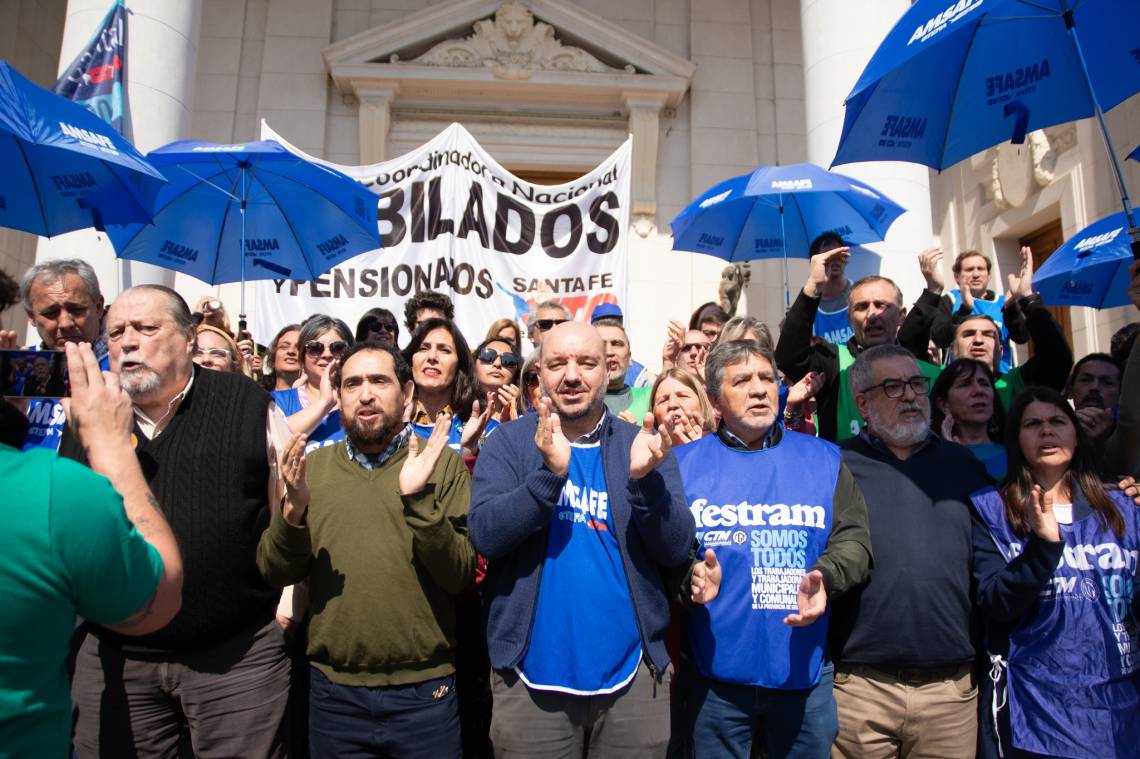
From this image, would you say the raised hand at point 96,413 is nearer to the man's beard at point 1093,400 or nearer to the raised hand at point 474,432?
the raised hand at point 474,432

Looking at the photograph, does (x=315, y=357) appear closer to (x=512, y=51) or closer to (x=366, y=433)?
(x=366, y=433)

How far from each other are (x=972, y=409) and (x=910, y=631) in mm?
1298

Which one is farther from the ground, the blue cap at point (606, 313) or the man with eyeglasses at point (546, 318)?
the blue cap at point (606, 313)

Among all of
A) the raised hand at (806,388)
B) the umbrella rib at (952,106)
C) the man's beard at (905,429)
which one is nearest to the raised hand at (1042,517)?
the man's beard at (905,429)

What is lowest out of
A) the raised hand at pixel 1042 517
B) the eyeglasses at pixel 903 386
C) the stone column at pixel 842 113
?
the raised hand at pixel 1042 517

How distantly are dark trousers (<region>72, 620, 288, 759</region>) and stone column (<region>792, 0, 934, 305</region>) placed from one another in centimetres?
570

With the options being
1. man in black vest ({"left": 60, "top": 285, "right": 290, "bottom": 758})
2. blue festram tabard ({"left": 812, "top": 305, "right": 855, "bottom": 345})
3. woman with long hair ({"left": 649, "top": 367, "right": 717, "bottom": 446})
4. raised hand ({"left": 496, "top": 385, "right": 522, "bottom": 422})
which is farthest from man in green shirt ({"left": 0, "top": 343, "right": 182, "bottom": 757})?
blue festram tabard ({"left": 812, "top": 305, "right": 855, "bottom": 345})

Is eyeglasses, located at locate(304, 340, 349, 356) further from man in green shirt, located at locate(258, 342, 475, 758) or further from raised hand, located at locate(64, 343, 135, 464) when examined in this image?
raised hand, located at locate(64, 343, 135, 464)

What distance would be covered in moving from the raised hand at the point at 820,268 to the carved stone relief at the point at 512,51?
21.3 ft

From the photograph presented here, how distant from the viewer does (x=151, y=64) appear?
7.79 metres

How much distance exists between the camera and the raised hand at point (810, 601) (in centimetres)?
275

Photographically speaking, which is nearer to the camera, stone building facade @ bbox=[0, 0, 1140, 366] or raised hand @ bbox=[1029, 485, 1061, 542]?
raised hand @ bbox=[1029, 485, 1061, 542]

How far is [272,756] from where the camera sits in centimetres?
295

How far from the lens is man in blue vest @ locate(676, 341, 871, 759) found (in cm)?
288
